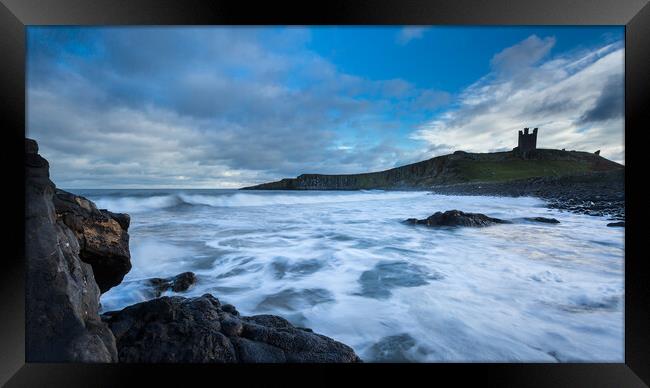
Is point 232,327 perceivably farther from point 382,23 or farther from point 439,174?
point 439,174

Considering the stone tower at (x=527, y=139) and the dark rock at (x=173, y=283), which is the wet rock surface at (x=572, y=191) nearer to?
the stone tower at (x=527, y=139)

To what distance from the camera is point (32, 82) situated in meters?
2.24

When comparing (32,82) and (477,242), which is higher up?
(32,82)

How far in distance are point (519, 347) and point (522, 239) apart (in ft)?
12.4

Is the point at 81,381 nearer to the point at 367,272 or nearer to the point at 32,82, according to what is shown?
the point at 32,82

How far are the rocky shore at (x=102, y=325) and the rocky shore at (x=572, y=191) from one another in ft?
12.3

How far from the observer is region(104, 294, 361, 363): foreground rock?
172cm

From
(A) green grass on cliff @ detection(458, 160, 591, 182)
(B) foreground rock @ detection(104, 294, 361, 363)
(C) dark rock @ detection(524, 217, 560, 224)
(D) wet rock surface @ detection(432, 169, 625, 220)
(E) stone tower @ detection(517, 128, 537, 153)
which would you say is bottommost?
(B) foreground rock @ detection(104, 294, 361, 363)

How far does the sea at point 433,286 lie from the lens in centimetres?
246

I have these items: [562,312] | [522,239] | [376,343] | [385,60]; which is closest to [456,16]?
[385,60]

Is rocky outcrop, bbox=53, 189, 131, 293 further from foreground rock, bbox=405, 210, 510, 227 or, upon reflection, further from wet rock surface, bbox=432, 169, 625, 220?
foreground rock, bbox=405, 210, 510, 227

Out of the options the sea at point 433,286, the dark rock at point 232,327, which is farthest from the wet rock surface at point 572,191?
the dark rock at point 232,327

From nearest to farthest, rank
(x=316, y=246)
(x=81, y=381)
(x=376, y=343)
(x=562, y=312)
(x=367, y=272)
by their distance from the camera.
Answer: (x=81, y=381) → (x=376, y=343) → (x=562, y=312) → (x=367, y=272) → (x=316, y=246)

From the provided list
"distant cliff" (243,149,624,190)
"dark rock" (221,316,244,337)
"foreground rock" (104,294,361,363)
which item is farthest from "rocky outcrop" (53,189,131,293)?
"distant cliff" (243,149,624,190)
